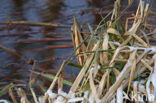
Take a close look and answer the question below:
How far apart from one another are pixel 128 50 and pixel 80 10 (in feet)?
4.01

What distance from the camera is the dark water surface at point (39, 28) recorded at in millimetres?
1493

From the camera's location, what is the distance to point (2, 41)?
1.81 m

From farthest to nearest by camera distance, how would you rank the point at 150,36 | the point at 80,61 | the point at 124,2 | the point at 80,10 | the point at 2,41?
the point at 124,2
the point at 80,10
the point at 2,41
the point at 150,36
the point at 80,61

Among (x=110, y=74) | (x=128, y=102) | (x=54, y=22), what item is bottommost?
(x=128, y=102)

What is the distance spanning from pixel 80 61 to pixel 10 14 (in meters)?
1.16

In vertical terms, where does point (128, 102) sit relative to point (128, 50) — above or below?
below

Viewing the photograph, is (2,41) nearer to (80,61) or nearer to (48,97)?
(80,61)

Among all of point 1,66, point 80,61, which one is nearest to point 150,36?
point 80,61

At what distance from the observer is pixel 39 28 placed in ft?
6.48

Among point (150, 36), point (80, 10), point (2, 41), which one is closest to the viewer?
point (150, 36)

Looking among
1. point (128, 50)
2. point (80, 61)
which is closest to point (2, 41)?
point (80, 61)

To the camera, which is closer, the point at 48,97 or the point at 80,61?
the point at 48,97

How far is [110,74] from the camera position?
1148mm

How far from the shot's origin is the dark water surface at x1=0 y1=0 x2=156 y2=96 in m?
1.49
